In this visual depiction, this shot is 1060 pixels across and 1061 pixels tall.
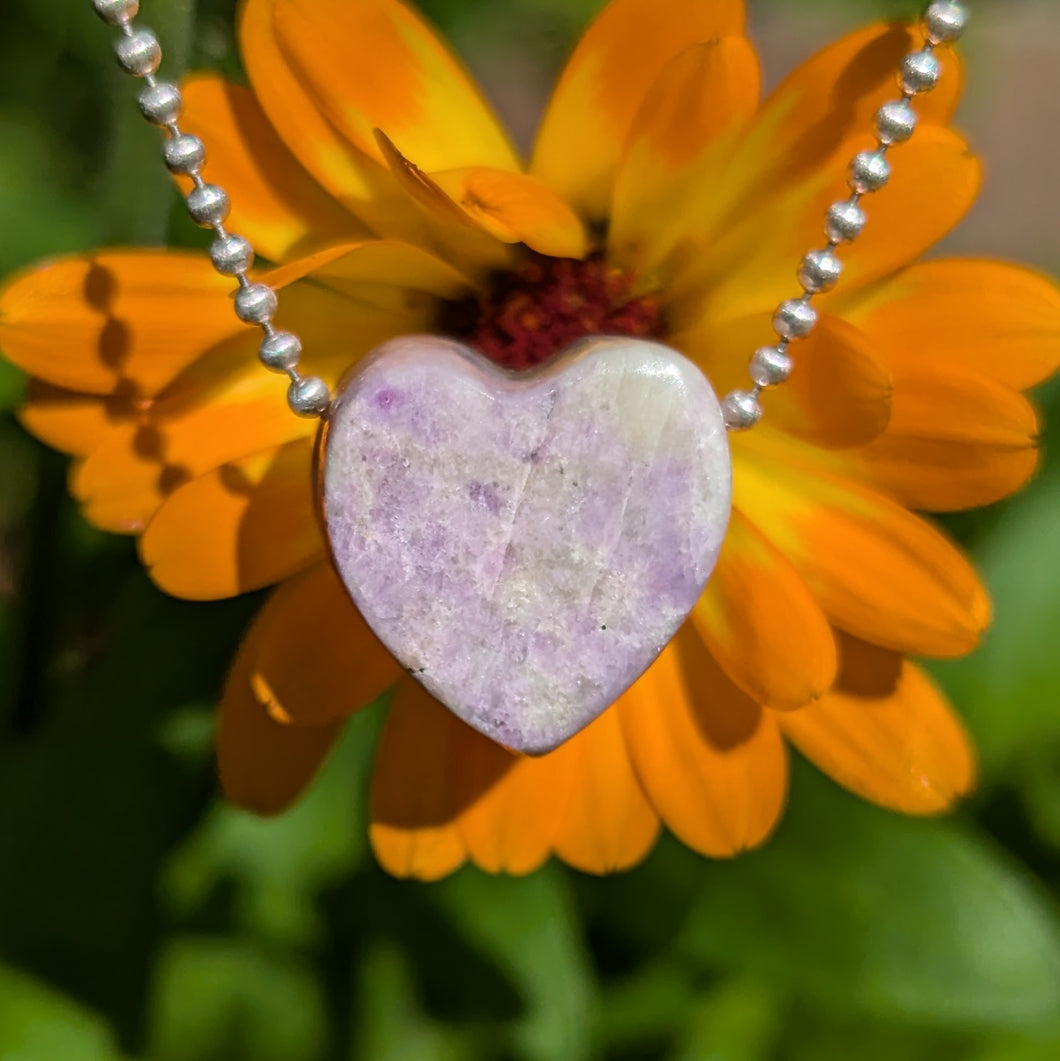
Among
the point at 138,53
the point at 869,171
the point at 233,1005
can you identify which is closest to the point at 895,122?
the point at 869,171

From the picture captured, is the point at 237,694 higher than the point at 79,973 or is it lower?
higher

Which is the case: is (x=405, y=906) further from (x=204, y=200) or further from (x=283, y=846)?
(x=204, y=200)

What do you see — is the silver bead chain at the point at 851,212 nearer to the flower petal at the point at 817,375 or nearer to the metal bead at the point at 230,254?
the flower petal at the point at 817,375

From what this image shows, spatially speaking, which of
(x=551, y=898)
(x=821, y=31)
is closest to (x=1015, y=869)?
(x=551, y=898)

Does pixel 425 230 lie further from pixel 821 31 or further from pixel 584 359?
pixel 821 31

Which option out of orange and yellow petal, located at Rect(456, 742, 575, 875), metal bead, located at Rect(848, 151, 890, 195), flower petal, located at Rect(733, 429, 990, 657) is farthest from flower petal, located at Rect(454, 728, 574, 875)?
metal bead, located at Rect(848, 151, 890, 195)

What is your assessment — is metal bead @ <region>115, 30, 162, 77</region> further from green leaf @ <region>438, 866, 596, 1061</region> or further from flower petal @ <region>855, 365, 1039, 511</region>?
green leaf @ <region>438, 866, 596, 1061</region>

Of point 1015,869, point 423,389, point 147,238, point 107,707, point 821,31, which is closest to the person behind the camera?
point 423,389
